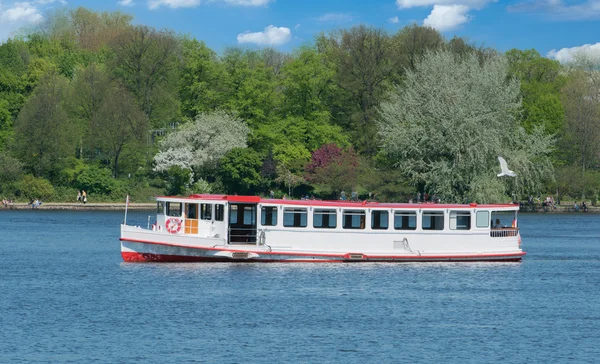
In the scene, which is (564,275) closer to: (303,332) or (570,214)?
(303,332)

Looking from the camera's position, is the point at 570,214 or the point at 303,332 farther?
the point at 570,214

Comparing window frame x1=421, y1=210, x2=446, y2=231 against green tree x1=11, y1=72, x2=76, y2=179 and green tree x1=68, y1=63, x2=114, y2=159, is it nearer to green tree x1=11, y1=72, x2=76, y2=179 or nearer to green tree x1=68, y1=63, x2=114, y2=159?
green tree x1=11, y1=72, x2=76, y2=179

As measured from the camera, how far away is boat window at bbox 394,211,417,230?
200ft

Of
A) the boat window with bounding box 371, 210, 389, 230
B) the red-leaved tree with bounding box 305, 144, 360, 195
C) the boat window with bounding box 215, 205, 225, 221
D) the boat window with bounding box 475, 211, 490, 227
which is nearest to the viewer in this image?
the boat window with bounding box 215, 205, 225, 221

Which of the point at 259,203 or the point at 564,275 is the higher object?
the point at 259,203

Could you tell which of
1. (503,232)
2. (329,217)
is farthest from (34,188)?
(503,232)

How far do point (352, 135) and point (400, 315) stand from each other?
87.0m

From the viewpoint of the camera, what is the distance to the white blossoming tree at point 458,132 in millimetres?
98188

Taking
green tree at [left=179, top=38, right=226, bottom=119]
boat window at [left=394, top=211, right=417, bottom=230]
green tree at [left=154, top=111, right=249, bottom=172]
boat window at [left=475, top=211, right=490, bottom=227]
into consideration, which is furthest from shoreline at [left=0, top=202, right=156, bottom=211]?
boat window at [left=475, top=211, right=490, bottom=227]

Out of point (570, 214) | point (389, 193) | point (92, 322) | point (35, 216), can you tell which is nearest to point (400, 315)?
point (92, 322)

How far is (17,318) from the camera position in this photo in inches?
1684

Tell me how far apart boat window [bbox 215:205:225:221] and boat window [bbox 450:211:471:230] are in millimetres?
13084

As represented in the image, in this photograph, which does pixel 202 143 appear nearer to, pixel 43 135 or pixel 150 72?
pixel 150 72

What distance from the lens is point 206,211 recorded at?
5938cm
